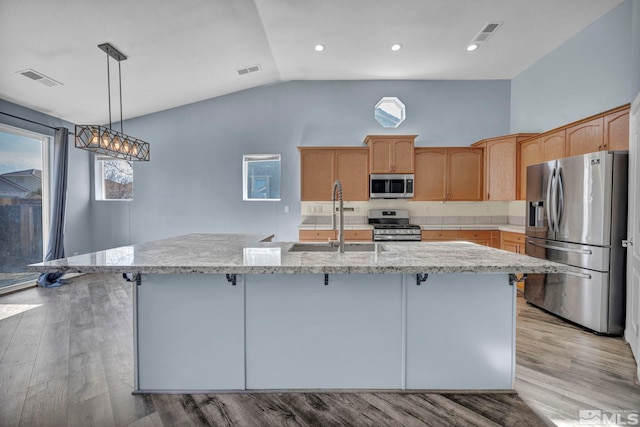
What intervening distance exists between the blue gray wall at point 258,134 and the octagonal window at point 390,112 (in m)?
0.09

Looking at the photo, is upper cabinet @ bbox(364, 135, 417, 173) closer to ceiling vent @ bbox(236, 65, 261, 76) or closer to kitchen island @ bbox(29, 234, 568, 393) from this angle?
ceiling vent @ bbox(236, 65, 261, 76)

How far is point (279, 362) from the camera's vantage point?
5.89 ft

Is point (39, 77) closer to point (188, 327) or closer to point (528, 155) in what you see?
point (188, 327)

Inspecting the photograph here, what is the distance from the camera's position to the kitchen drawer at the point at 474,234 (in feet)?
14.0

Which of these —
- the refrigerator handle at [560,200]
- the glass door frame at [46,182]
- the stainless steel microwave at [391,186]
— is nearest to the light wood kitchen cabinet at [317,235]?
the stainless steel microwave at [391,186]

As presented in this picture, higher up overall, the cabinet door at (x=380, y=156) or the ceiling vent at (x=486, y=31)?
the ceiling vent at (x=486, y=31)

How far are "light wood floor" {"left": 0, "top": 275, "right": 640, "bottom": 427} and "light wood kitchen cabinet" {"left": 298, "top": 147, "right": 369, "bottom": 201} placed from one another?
274 centimetres

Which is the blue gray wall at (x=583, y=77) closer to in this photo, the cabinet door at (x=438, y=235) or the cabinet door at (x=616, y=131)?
the cabinet door at (x=616, y=131)

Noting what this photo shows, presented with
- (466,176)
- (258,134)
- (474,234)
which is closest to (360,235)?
(474,234)

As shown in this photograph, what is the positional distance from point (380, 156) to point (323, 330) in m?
3.25

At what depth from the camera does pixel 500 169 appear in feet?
14.2

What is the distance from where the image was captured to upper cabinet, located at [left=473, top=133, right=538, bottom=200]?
4.18 m

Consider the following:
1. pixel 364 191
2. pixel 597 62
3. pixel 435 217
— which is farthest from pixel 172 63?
pixel 597 62

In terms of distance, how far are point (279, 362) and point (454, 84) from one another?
5.02 metres
